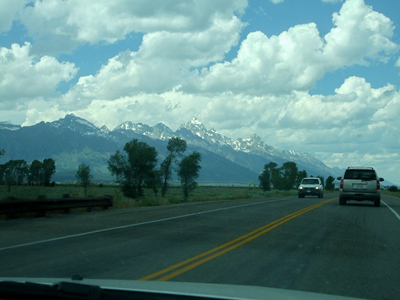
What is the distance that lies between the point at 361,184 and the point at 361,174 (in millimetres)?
602

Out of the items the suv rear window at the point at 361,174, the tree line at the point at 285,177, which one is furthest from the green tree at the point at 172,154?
the tree line at the point at 285,177

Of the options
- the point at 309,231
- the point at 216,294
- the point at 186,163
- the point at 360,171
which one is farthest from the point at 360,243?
the point at 186,163

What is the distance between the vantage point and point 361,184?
82.8ft

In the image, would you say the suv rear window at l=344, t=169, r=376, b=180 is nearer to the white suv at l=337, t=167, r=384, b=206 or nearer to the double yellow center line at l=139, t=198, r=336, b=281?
the white suv at l=337, t=167, r=384, b=206

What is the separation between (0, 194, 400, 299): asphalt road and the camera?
7551 millimetres

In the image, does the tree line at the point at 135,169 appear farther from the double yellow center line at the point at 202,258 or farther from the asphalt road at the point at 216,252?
the double yellow center line at the point at 202,258

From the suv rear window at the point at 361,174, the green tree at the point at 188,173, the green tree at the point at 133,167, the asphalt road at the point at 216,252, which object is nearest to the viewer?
the asphalt road at the point at 216,252

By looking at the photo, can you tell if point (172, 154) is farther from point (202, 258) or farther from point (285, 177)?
point (285, 177)

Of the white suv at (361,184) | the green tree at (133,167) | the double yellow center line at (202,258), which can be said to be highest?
the green tree at (133,167)

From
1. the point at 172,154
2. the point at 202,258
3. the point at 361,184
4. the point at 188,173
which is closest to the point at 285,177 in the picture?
the point at 188,173

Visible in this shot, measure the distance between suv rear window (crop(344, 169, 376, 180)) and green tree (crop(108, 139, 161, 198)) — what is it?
149 feet

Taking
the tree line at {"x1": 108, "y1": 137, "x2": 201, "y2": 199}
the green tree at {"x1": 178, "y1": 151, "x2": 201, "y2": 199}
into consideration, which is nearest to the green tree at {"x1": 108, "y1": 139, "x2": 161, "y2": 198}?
the tree line at {"x1": 108, "y1": 137, "x2": 201, "y2": 199}

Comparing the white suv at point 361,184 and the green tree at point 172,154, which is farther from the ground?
the green tree at point 172,154

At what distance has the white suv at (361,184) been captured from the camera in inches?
991
